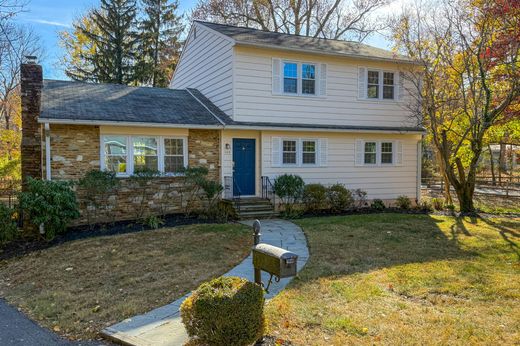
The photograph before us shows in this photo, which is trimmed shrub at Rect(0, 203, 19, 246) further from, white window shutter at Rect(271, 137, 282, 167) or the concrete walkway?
Answer: white window shutter at Rect(271, 137, 282, 167)

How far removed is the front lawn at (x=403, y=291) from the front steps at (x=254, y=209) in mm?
2823

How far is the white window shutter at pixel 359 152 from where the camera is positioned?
48.8 ft

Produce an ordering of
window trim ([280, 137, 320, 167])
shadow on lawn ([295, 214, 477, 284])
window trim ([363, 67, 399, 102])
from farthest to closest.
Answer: window trim ([363, 67, 399, 102]), window trim ([280, 137, 320, 167]), shadow on lawn ([295, 214, 477, 284])

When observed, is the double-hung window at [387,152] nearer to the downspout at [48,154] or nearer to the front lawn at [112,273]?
the front lawn at [112,273]

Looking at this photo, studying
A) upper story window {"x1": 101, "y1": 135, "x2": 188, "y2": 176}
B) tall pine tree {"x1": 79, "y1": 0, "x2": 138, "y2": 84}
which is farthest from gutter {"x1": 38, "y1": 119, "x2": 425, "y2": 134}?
tall pine tree {"x1": 79, "y1": 0, "x2": 138, "y2": 84}

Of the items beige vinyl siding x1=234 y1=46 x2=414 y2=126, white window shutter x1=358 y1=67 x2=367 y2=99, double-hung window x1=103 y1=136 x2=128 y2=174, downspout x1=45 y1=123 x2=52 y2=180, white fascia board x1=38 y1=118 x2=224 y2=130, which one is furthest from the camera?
white window shutter x1=358 y1=67 x2=367 y2=99

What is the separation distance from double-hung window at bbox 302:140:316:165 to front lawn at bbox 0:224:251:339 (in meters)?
4.81

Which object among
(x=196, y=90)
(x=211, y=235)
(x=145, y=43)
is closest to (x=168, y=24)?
(x=145, y=43)

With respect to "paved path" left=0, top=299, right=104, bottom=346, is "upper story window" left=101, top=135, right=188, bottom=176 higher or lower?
higher

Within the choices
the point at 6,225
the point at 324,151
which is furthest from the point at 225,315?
the point at 324,151

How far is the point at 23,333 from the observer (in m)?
4.84

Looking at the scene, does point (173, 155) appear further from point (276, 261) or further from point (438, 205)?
point (438, 205)

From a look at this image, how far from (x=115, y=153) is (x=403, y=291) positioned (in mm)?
9086

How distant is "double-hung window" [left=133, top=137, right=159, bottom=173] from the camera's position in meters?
12.0
